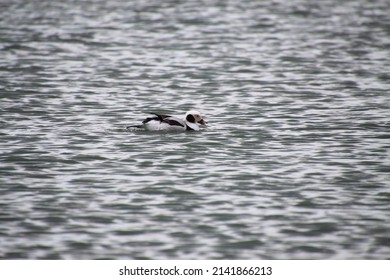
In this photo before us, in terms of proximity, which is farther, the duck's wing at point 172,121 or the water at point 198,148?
→ the duck's wing at point 172,121

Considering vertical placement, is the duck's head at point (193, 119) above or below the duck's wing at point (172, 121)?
above

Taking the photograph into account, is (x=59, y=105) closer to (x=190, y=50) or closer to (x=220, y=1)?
(x=190, y=50)

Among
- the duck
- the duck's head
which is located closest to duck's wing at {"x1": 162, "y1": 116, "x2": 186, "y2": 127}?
the duck

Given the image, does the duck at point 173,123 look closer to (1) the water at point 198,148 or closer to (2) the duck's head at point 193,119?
(2) the duck's head at point 193,119

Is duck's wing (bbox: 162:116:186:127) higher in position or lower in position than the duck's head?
lower

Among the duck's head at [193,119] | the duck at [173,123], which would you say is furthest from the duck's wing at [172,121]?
the duck's head at [193,119]

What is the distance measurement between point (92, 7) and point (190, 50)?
40.4 ft

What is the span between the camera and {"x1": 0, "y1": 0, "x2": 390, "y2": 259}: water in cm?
1189

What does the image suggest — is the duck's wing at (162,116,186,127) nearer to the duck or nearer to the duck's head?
the duck

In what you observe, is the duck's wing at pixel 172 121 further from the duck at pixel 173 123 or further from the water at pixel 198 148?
the water at pixel 198 148

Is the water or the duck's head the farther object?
the duck's head

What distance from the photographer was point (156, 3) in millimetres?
41562

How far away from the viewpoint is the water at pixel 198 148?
39.0 ft
